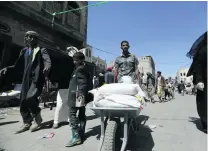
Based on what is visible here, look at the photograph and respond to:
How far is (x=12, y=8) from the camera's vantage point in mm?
10328

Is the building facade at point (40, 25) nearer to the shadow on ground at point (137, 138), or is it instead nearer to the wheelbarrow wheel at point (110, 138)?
the shadow on ground at point (137, 138)

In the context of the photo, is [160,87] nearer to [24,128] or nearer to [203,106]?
[203,106]

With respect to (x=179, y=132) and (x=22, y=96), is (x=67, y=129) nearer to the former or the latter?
(x=22, y=96)

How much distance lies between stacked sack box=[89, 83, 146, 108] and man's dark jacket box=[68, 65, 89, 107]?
367 mm

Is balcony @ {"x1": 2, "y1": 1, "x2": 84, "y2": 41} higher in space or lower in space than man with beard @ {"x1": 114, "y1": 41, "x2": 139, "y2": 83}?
higher

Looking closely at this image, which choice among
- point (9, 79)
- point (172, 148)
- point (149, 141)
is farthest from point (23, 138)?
point (172, 148)

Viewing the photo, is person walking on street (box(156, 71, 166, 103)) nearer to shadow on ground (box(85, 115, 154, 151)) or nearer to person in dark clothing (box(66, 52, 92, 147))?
shadow on ground (box(85, 115, 154, 151))

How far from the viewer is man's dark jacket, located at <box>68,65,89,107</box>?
3145 millimetres

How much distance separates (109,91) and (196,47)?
2.55 m

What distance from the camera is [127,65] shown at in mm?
4387

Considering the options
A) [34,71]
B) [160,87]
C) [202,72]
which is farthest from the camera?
[160,87]

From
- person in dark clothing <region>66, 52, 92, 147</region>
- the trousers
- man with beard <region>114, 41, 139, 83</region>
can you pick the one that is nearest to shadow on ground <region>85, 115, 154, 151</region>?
person in dark clothing <region>66, 52, 92, 147</region>

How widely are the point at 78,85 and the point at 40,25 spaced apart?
10686 millimetres

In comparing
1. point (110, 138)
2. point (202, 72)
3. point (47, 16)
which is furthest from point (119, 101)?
point (47, 16)
